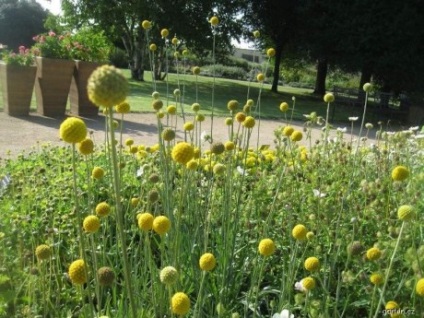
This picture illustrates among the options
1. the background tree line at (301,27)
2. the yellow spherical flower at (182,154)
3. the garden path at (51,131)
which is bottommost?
the garden path at (51,131)

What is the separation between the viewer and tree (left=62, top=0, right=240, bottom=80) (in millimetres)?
16953

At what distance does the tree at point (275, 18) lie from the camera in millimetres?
17688

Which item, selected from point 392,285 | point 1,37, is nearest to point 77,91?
point 392,285

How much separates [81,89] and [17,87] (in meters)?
1.07

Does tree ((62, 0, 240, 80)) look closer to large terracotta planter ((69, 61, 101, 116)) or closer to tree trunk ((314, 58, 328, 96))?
tree trunk ((314, 58, 328, 96))

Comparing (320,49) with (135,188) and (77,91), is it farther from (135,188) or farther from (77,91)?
(135,188)

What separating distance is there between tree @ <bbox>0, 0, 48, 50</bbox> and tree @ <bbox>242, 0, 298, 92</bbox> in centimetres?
2270

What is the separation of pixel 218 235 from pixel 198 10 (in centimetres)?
1670

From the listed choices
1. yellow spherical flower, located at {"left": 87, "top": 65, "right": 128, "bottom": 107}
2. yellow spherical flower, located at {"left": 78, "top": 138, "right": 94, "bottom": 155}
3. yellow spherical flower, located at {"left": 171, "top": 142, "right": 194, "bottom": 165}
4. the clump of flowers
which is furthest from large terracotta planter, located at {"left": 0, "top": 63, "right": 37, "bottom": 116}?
yellow spherical flower, located at {"left": 87, "top": 65, "right": 128, "bottom": 107}

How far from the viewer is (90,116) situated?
8.07 metres

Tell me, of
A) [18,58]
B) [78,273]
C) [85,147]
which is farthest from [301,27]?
[78,273]

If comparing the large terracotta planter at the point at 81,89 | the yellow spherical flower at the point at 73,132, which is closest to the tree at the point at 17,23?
the large terracotta planter at the point at 81,89

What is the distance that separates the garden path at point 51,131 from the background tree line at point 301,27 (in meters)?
6.15

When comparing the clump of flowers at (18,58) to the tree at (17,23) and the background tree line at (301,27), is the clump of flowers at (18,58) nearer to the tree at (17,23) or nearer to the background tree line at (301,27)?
the background tree line at (301,27)
